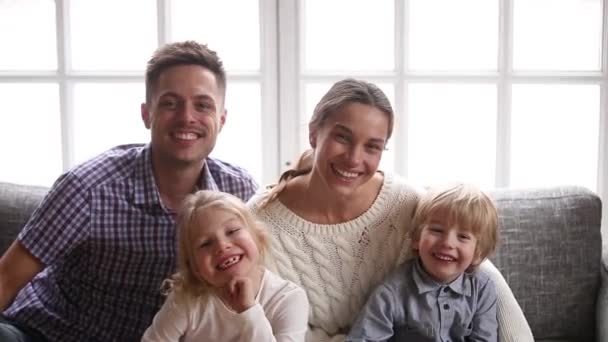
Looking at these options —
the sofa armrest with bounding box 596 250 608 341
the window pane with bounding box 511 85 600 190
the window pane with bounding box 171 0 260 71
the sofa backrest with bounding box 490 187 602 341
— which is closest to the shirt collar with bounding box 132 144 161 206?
the window pane with bounding box 171 0 260 71

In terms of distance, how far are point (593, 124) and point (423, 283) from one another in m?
1.33

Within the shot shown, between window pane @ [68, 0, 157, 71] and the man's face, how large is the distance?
90 cm

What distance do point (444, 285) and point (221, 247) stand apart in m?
0.58

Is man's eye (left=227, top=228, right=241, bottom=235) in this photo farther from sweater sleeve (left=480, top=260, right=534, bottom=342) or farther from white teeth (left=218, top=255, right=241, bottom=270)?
sweater sleeve (left=480, top=260, right=534, bottom=342)

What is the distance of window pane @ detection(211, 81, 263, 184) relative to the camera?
2.94m

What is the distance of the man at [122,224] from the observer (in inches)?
79.4

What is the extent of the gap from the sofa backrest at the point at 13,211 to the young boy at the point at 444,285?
1115 mm

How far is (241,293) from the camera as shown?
5.64 feet

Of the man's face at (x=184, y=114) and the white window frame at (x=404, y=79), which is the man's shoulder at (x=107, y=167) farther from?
the white window frame at (x=404, y=79)

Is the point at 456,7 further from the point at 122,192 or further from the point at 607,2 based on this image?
the point at 122,192

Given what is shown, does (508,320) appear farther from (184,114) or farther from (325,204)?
(184,114)

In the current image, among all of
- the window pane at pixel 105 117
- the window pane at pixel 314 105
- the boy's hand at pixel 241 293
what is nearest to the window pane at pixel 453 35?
the window pane at pixel 314 105

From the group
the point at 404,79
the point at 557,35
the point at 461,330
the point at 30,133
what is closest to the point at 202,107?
the point at 461,330

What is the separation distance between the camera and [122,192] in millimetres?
2084
